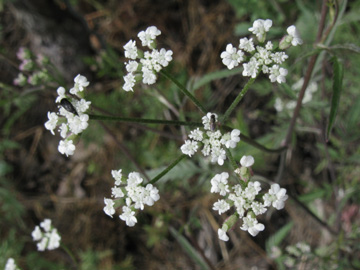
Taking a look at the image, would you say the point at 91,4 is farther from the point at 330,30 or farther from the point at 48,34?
the point at 330,30

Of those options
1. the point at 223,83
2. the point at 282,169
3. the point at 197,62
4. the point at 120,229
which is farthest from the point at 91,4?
the point at 282,169

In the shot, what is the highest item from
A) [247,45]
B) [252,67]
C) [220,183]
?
[247,45]

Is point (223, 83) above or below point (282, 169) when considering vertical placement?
above

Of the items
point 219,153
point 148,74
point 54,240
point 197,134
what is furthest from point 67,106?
point 54,240

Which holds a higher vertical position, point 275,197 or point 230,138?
point 230,138

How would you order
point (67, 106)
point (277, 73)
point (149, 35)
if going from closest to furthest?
1. point (67, 106)
2. point (277, 73)
3. point (149, 35)

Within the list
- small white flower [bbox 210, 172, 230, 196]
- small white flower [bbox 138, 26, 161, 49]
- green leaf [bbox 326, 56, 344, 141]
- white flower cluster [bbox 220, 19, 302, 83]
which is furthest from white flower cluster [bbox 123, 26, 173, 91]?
green leaf [bbox 326, 56, 344, 141]

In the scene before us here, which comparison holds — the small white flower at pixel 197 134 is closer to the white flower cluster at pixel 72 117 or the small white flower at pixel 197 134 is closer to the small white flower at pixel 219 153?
the small white flower at pixel 219 153

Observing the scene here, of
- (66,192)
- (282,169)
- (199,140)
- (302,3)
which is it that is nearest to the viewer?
(199,140)

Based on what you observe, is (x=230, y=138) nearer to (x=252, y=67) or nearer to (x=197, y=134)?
(x=197, y=134)
